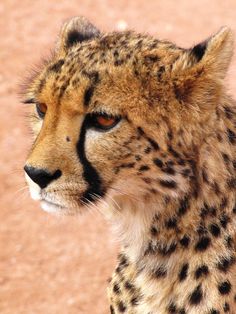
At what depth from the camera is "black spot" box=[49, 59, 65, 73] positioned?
2.61 metres

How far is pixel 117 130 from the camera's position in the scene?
2.50 metres

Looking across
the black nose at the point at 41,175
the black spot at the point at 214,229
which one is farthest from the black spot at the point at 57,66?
the black spot at the point at 214,229

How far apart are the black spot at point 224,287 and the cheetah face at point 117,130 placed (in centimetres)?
32

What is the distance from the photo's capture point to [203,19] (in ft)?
21.2

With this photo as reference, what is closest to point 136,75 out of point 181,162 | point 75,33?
point 181,162

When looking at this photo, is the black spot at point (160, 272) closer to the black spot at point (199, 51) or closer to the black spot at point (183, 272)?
the black spot at point (183, 272)

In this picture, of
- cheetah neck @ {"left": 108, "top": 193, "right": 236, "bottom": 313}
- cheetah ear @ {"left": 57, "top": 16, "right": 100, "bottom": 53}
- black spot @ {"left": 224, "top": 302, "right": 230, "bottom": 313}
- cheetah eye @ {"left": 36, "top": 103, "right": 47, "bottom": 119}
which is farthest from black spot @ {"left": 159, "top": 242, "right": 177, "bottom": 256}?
cheetah ear @ {"left": 57, "top": 16, "right": 100, "bottom": 53}

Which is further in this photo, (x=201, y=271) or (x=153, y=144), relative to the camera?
(x=201, y=271)

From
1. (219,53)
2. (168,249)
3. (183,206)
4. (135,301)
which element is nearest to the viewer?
(219,53)

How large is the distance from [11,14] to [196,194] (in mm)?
4258

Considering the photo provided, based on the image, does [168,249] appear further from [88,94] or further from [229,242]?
[88,94]

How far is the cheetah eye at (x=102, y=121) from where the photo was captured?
8.14 ft

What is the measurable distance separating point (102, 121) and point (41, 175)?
23 cm

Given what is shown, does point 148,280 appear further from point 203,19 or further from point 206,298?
point 203,19
